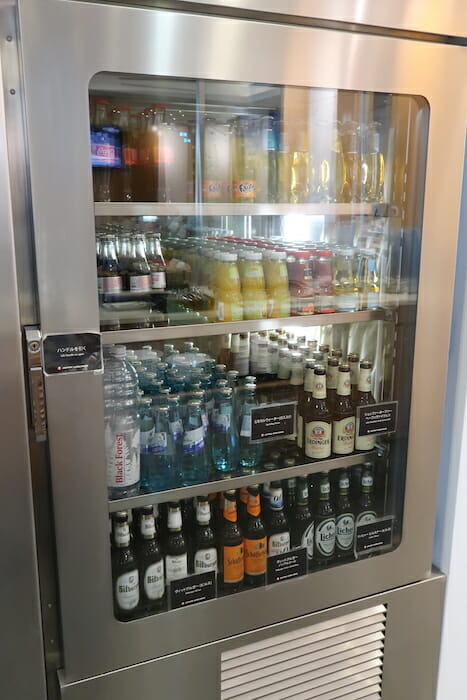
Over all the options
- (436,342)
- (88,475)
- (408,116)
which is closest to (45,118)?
(88,475)

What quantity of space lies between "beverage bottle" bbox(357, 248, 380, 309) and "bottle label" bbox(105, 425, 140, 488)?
0.71 m

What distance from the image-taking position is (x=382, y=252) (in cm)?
165

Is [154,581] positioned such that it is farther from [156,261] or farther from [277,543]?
[156,261]

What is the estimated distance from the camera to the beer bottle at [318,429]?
1.63 m

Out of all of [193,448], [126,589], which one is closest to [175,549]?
[126,589]

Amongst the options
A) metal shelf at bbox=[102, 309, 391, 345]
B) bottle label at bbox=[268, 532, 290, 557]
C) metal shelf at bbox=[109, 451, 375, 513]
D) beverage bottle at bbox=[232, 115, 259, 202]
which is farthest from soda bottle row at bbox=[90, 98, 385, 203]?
bottle label at bbox=[268, 532, 290, 557]

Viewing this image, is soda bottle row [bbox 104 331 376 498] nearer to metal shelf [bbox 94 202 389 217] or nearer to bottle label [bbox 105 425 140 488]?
bottle label [bbox 105 425 140 488]

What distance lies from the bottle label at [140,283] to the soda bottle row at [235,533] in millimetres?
513

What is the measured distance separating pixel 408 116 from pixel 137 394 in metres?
0.94

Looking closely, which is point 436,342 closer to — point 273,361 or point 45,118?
point 273,361

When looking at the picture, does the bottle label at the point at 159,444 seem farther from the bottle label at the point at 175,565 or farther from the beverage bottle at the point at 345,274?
the beverage bottle at the point at 345,274

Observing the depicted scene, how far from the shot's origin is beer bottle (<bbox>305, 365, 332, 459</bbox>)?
5.35 ft

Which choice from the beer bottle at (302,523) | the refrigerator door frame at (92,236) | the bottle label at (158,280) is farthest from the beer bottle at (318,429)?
the bottle label at (158,280)

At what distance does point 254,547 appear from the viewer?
5.19 feet
